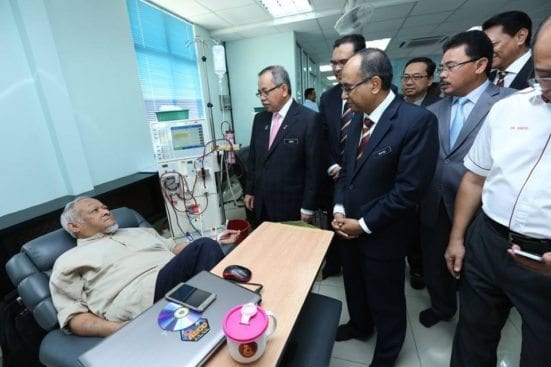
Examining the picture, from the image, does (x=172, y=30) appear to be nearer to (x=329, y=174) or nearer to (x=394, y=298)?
(x=329, y=174)

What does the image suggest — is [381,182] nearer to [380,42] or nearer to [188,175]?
[188,175]

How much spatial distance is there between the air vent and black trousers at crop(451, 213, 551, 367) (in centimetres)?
624

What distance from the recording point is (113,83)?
100.0 inches

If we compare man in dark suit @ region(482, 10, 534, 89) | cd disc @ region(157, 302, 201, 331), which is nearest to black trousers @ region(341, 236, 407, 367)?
cd disc @ region(157, 302, 201, 331)

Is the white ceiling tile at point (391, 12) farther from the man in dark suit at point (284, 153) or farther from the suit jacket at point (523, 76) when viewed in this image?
the man in dark suit at point (284, 153)

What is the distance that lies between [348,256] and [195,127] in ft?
6.63

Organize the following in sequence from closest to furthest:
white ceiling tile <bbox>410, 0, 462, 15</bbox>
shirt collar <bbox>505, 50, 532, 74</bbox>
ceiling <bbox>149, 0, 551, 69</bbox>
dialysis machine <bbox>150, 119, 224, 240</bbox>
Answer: shirt collar <bbox>505, 50, 532, 74</bbox> < dialysis machine <bbox>150, 119, 224, 240</bbox> < ceiling <bbox>149, 0, 551, 69</bbox> < white ceiling tile <bbox>410, 0, 462, 15</bbox>

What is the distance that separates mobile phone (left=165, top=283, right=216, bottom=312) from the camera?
73 centimetres

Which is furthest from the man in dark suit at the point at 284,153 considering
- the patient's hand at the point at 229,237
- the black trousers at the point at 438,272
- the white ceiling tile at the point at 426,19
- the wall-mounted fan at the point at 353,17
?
the white ceiling tile at the point at 426,19

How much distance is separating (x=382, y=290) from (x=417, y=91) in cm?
170

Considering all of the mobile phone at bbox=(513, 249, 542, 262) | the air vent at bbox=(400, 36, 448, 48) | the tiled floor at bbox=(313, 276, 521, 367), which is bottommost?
the tiled floor at bbox=(313, 276, 521, 367)

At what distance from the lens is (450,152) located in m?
1.34

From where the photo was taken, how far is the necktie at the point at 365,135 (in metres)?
1.18

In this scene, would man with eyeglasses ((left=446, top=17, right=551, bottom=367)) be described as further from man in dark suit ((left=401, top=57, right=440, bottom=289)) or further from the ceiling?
the ceiling
